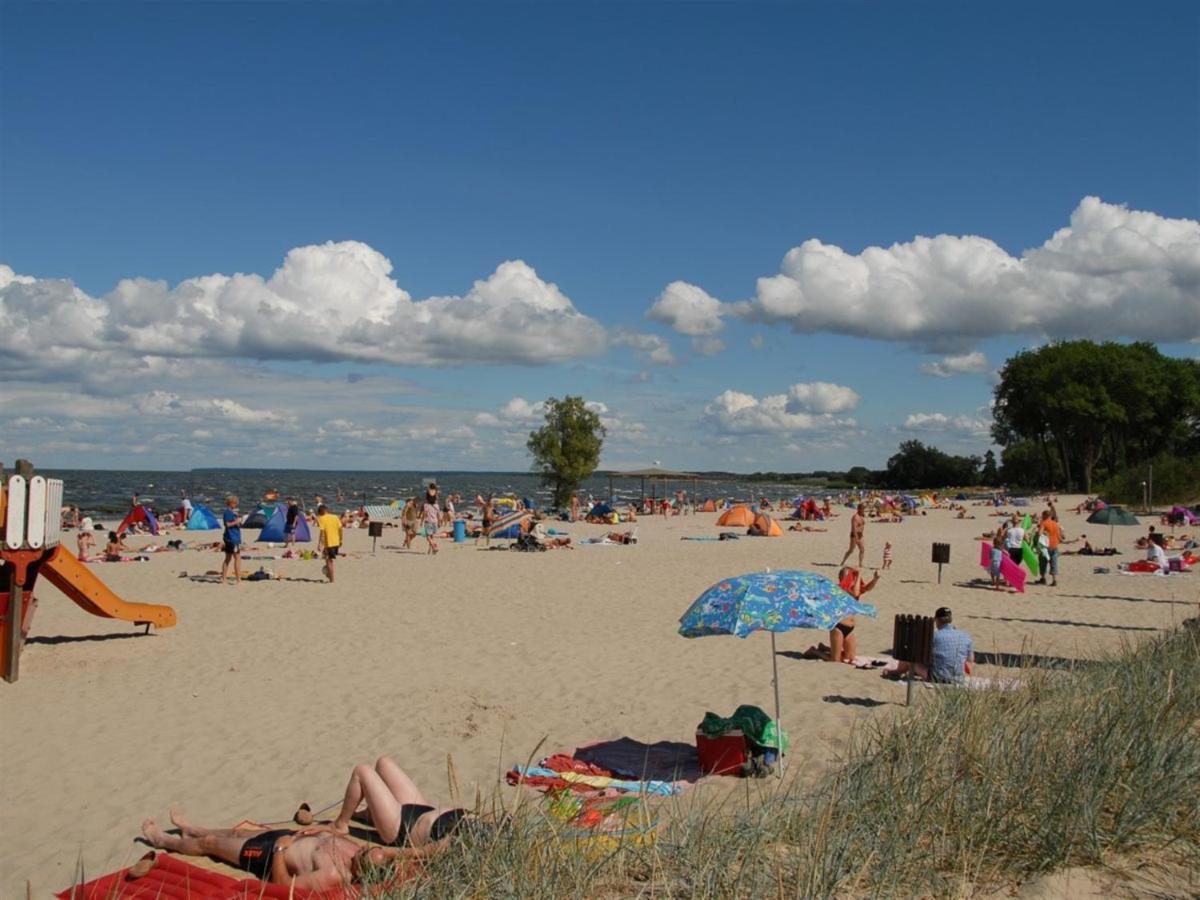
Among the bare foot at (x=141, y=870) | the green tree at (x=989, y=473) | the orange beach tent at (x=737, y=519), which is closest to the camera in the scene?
the bare foot at (x=141, y=870)

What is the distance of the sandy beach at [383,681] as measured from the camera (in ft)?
A: 23.0

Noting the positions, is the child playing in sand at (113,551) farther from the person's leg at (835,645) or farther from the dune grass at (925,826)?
the dune grass at (925,826)

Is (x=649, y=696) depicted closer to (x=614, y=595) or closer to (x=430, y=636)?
(x=430, y=636)

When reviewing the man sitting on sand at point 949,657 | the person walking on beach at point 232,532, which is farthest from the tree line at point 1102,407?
the man sitting on sand at point 949,657

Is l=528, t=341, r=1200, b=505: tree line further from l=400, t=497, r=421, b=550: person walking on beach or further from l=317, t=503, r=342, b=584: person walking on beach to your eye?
l=317, t=503, r=342, b=584: person walking on beach

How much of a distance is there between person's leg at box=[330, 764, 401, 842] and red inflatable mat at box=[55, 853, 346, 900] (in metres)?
0.57

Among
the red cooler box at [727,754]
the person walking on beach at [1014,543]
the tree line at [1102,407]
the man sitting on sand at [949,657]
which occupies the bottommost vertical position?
the red cooler box at [727,754]

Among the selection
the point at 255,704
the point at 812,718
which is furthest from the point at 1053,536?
the point at 255,704

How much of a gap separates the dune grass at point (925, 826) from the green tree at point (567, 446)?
40.4m

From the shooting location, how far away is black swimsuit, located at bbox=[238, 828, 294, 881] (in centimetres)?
524

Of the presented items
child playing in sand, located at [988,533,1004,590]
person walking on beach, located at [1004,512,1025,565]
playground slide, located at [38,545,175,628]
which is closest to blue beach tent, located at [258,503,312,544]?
playground slide, located at [38,545,175,628]

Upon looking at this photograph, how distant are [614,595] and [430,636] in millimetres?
4722

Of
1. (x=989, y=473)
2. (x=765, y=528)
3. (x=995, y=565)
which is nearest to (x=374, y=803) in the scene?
(x=995, y=565)

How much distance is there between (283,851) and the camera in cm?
518
